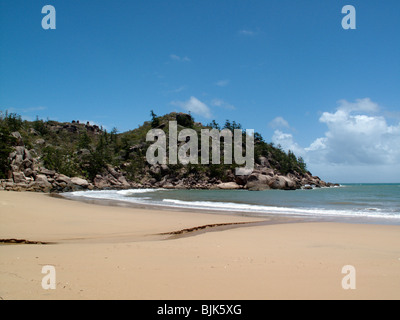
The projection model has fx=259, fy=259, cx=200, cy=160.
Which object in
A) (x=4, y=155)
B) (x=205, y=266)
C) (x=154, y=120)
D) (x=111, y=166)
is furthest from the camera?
(x=154, y=120)

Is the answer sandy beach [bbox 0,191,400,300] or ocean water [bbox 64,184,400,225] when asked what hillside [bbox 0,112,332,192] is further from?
sandy beach [bbox 0,191,400,300]

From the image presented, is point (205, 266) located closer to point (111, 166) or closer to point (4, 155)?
point (4, 155)

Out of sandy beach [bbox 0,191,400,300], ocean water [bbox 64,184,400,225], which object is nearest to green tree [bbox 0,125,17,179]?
ocean water [bbox 64,184,400,225]

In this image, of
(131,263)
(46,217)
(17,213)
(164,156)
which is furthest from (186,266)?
(164,156)

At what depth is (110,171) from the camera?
74125 mm

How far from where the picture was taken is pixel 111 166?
253ft

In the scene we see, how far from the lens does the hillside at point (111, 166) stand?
44322 mm

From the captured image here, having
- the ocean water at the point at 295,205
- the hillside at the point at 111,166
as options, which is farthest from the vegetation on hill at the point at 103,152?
the ocean water at the point at 295,205

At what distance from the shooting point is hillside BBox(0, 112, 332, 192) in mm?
44322

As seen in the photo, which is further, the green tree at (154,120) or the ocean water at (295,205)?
the green tree at (154,120)

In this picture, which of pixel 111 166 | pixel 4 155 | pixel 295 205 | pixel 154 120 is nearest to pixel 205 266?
pixel 295 205

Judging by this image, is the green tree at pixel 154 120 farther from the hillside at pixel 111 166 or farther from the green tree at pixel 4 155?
the green tree at pixel 4 155
